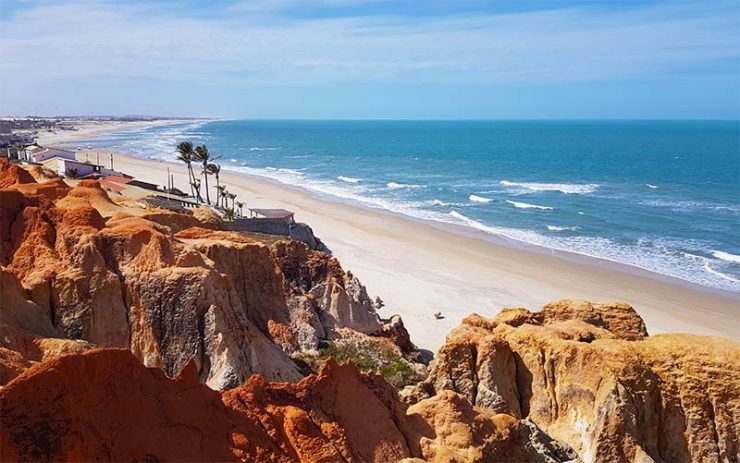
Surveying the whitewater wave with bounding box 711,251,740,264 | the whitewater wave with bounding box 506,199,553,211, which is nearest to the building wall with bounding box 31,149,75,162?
the whitewater wave with bounding box 506,199,553,211

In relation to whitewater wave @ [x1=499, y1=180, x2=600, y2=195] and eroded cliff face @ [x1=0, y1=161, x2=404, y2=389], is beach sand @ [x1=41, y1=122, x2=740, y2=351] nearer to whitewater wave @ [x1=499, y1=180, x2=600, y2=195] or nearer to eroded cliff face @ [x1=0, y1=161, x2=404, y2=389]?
eroded cliff face @ [x1=0, y1=161, x2=404, y2=389]

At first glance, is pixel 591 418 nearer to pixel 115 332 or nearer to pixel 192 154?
pixel 115 332

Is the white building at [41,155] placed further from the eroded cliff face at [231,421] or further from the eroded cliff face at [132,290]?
the eroded cliff face at [231,421]

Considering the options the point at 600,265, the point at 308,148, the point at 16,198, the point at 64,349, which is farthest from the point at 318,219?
the point at 308,148

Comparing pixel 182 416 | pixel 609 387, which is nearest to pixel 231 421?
pixel 182 416

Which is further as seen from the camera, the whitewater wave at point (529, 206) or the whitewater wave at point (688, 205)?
the whitewater wave at point (688, 205)

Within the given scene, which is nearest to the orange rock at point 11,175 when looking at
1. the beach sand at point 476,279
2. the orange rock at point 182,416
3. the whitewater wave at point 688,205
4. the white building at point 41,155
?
the beach sand at point 476,279
